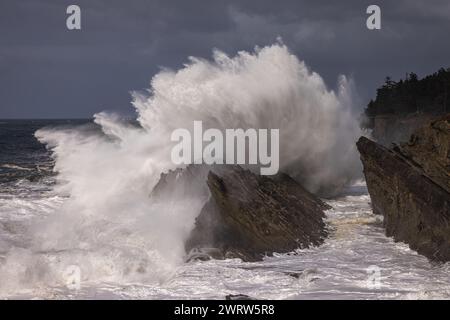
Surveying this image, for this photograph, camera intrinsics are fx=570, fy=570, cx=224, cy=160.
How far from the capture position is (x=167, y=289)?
25.7 feet

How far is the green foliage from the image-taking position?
50812 millimetres

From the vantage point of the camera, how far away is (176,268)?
29.3ft

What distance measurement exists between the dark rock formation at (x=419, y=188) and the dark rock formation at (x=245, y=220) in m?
1.51

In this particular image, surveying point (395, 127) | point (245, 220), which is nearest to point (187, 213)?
point (245, 220)

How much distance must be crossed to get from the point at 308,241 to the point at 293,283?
8.01 feet

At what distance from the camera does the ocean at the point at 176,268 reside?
7.67 m

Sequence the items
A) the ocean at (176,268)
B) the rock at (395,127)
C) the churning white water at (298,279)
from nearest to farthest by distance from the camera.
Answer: the churning white water at (298,279), the ocean at (176,268), the rock at (395,127)

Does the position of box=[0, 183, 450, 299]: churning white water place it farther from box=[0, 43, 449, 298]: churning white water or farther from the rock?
the rock

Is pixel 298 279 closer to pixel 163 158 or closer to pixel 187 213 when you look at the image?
pixel 187 213

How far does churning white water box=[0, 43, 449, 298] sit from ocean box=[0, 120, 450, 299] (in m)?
0.02

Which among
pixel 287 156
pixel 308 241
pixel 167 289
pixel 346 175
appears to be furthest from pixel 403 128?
pixel 167 289

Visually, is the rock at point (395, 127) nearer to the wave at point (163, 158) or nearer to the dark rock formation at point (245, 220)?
the wave at point (163, 158)

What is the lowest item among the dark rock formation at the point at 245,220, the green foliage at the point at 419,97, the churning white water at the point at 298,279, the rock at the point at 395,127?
the churning white water at the point at 298,279

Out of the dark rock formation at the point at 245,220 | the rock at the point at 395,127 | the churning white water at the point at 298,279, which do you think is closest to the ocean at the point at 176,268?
the churning white water at the point at 298,279
